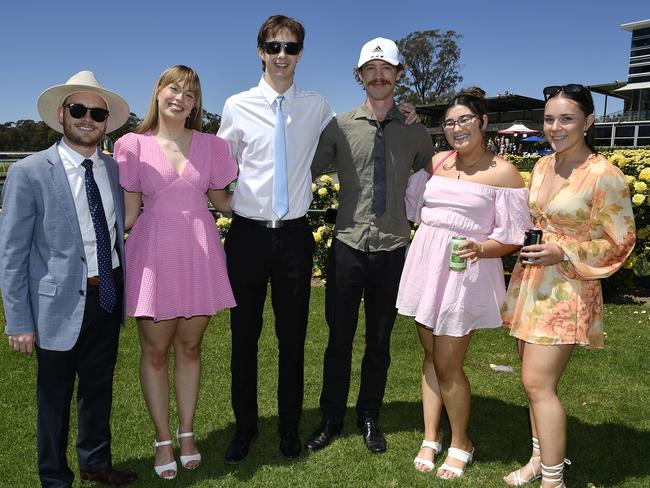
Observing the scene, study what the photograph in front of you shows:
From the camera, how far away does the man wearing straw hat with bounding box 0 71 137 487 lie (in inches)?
126

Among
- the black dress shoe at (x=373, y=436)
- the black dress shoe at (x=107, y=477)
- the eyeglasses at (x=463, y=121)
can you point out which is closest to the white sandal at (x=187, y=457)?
the black dress shoe at (x=107, y=477)

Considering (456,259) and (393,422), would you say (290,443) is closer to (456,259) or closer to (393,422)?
(393,422)

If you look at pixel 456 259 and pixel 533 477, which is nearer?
pixel 456 259

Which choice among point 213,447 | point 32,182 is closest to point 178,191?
point 32,182

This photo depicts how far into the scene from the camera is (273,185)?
3.90 m

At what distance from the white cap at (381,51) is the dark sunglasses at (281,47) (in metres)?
0.48

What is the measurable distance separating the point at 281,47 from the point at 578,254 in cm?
224

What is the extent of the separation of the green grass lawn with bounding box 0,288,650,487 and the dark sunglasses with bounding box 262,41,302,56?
9.24 ft

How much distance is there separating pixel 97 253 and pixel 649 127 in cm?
6915

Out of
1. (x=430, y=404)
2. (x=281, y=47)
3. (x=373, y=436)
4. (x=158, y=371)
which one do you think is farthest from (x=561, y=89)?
(x=158, y=371)

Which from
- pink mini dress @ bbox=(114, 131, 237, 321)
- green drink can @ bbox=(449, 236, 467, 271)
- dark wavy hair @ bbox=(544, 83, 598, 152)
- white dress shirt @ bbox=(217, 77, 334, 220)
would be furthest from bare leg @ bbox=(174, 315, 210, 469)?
dark wavy hair @ bbox=(544, 83, 598, 152)

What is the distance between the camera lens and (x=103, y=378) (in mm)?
3693

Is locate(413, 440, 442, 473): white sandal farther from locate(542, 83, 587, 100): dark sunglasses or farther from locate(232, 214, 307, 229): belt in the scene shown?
locate(542, 83, 587, 100): dark sunglasses

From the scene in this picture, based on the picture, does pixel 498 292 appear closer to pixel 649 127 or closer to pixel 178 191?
pixel 178 191
